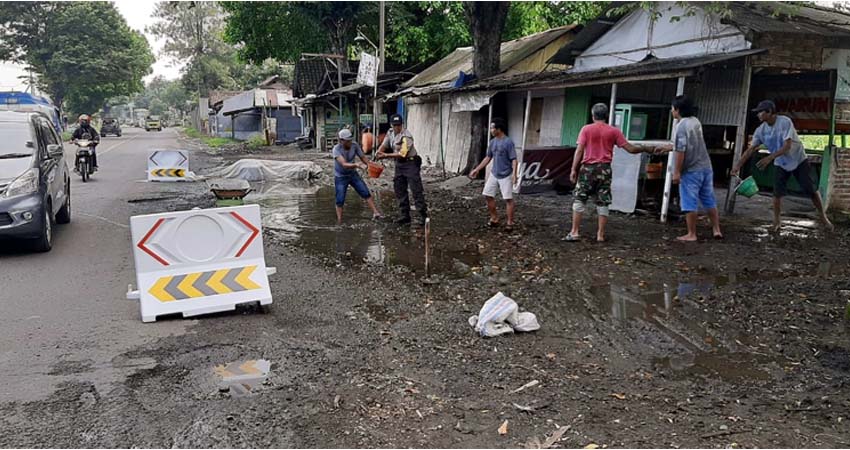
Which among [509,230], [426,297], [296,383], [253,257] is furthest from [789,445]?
[509,230]

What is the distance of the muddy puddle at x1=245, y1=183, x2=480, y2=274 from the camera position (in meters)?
7.53

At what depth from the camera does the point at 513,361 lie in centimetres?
431

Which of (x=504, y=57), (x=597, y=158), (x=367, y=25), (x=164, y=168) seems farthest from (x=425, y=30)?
(x=597, y=158)

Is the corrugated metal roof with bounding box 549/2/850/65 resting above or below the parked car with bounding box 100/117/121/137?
above

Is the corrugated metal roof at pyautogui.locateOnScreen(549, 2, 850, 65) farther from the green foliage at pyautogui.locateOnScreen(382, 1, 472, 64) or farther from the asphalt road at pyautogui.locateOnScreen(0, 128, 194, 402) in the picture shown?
the green foliage at pyautogui.locateOnScreen(382, 1, 472, 64)

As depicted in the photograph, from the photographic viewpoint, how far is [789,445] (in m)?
3.12

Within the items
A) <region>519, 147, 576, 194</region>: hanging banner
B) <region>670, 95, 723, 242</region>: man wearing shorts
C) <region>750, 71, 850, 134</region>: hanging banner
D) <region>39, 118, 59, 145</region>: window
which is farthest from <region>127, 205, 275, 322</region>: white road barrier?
<region>750, 71, 850, 134</region>: hanging banner

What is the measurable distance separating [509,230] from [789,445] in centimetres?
597

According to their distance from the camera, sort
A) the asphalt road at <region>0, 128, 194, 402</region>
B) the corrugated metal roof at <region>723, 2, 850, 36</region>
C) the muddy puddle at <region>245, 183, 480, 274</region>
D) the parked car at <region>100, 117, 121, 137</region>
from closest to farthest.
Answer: the asphalt road at <region>0, 128, 194, 402</region> < the muddy puddle at <region>245, 183, 480, 274</region> < the corrugated metal roof at <region>723, 2, 850, 36</region> < the parked car at <region>100, 117, 121, 137</region>

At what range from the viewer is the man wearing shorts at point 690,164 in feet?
24.7

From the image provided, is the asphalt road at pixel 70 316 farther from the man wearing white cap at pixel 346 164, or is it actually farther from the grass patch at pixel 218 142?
the grass patch at pixel 218 142

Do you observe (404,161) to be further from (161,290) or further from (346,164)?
(161,290)

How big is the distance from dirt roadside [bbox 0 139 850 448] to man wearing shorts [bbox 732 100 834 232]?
44.8 inches

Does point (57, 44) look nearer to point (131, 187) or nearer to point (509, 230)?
point (131, 187)
